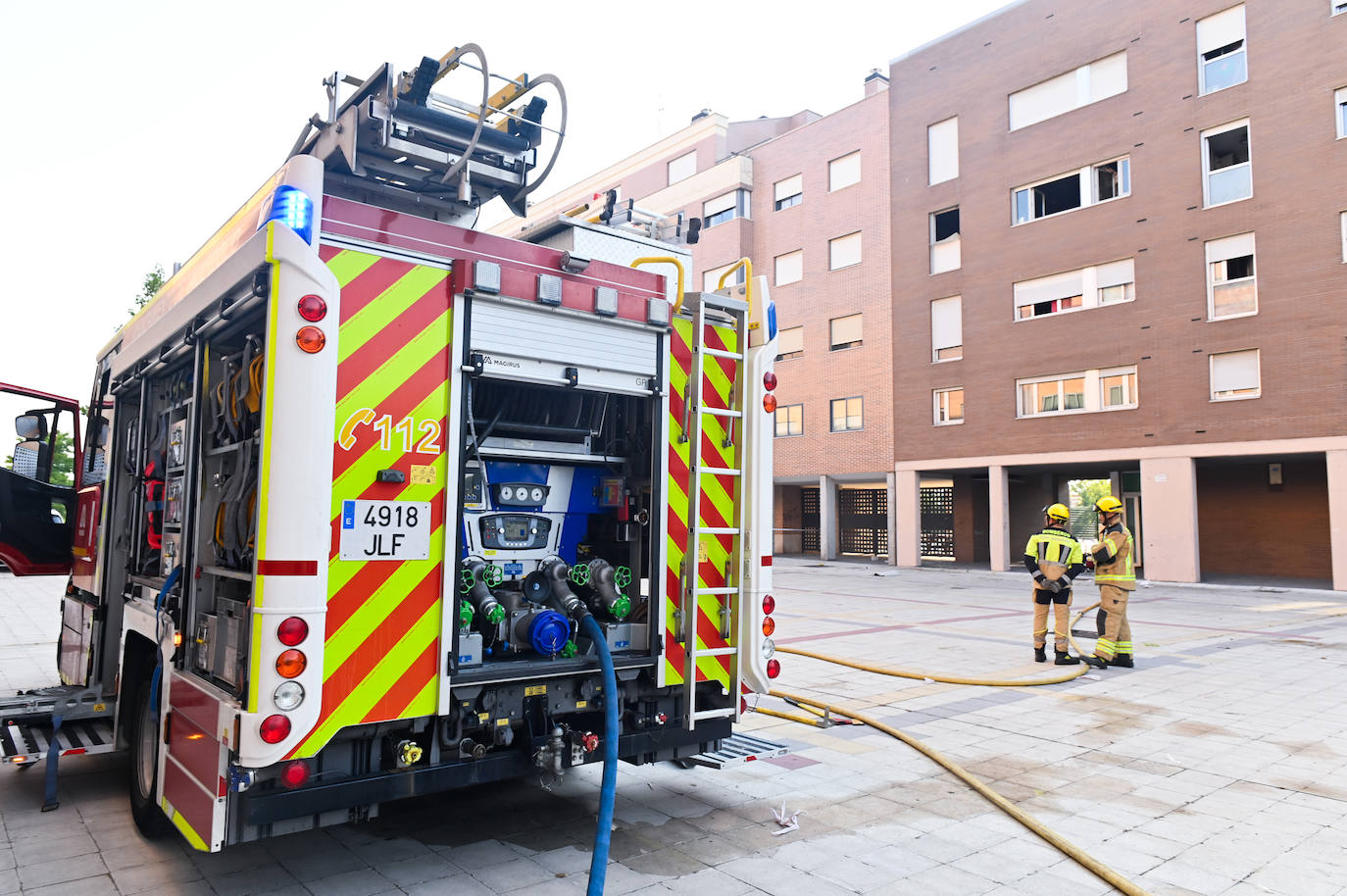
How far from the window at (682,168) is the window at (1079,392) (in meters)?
18.8

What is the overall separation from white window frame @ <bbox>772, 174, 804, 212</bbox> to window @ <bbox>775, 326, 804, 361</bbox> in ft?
15.5

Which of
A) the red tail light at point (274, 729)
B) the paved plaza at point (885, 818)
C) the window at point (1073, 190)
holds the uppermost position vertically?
the window at point (1073, 190)

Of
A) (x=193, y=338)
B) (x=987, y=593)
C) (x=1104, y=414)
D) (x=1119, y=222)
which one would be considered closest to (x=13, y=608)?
(x=193, y=338)

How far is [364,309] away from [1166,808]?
498 cm

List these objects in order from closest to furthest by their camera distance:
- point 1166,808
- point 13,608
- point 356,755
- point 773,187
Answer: point 356,755
point 1166,808
point 13,608
point 773,187

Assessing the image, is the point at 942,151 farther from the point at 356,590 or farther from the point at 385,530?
the point at 356,590

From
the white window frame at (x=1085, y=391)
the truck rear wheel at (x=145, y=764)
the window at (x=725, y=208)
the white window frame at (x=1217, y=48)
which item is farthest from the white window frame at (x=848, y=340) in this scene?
the truck rear wheel at (x=145, y=764)

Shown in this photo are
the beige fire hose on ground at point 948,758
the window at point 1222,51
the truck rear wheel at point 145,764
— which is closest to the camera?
the beige fire hose on ground at point 948,758

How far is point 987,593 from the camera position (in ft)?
65.8

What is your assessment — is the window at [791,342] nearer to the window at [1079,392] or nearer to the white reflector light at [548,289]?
the window at [1079,392]

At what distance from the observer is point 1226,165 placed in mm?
22984

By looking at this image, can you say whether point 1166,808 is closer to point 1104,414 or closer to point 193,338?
point 193,338

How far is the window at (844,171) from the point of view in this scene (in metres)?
32.4

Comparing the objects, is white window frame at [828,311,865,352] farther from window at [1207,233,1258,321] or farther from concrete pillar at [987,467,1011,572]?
window at [1207,233,1258,321]
